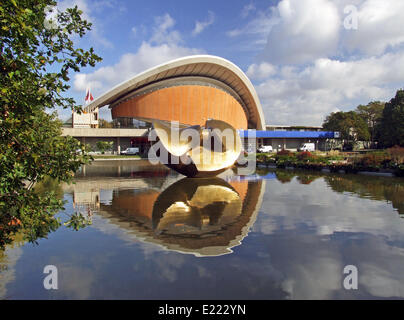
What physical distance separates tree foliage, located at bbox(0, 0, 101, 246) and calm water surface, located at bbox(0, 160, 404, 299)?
159cm

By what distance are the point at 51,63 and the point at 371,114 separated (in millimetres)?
76164

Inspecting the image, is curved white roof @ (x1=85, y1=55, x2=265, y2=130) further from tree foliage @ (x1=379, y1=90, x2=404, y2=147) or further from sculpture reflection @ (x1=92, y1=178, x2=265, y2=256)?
sculpture reflection @ (x1=92, y1=178, x2=265, y2=256)

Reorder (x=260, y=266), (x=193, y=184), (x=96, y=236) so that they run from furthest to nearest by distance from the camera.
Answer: (x=193, y=184) → (x=96, y=236) → (x=260, y=266)

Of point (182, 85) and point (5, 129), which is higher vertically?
point (182, 85)

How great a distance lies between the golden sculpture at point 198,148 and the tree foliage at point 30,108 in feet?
37.0

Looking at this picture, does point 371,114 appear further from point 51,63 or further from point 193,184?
point 51,63

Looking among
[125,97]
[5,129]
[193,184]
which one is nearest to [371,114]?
[125,97]

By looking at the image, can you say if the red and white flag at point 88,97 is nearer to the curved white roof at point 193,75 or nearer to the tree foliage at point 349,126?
the curved white roof at point 193,75

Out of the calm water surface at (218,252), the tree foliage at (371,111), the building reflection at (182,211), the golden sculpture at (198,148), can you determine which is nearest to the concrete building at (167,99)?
the tree foliage at (371,111)

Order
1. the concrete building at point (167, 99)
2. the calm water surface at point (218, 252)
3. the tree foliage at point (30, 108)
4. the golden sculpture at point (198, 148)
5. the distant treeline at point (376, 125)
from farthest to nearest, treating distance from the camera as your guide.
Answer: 1. the concrete building at point (167, 99)
2. the distant treeline at point (376, 125)
3. the golden sculpture at point (198, 148)
4. the calm water surface at point (218, 252)
5. the tree foliage at point (30, 108)

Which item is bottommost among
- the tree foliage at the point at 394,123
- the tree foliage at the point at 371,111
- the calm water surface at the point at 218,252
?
the calm water surface at the point at 218,252

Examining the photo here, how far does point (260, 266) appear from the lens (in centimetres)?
527

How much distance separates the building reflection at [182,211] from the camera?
6734 mm

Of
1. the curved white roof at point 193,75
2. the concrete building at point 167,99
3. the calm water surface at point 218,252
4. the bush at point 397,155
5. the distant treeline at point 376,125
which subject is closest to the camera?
the calm water surface at point 218,252
